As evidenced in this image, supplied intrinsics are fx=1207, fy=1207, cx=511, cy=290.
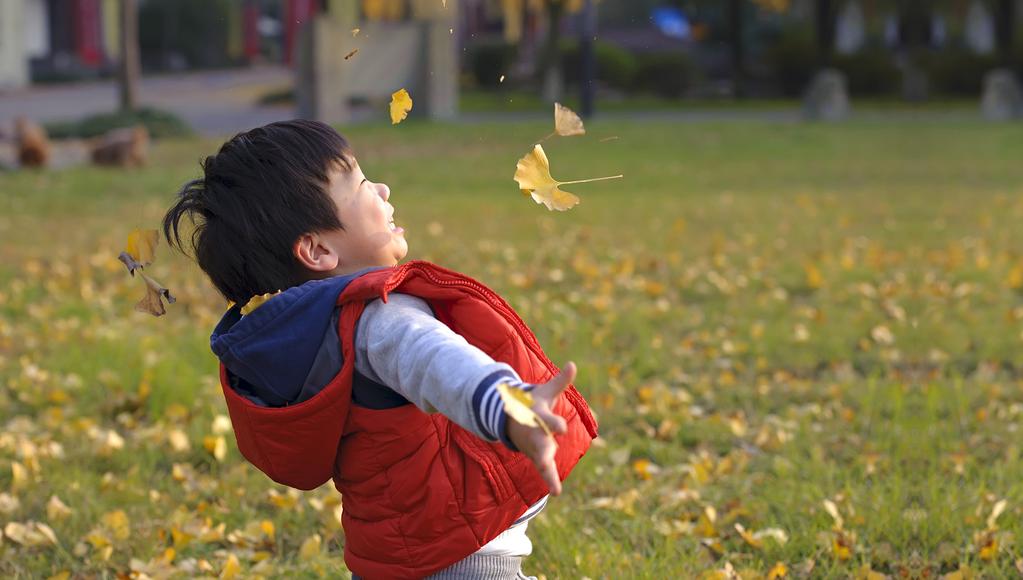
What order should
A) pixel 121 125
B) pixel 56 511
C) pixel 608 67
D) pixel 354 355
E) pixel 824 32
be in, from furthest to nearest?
1. pixel 608 67
2. pixel 824 32
3. pixel 121 125
4. pixel 56 511
5. pixel 354 355

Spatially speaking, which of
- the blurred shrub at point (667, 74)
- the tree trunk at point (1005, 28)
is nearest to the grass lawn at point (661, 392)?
the tree trunk at point (1005, 28)

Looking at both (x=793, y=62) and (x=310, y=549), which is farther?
(x=793, y=62)

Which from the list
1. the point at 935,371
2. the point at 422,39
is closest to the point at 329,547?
the point at 935,371

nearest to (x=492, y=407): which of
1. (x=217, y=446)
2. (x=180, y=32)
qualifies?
(x=217, y=446)

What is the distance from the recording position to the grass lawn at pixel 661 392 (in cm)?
331

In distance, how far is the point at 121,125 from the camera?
749 inches

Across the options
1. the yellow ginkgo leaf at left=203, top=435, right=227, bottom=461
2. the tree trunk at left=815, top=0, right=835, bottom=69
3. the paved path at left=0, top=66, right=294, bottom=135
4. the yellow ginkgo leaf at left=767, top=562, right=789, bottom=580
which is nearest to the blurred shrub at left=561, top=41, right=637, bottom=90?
the tree trunk at left=815, top=0, right=835, bottom=69

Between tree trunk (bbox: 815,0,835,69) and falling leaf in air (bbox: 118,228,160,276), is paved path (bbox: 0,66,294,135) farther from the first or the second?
falling leaf in air (bbox: 118,228,160,276)

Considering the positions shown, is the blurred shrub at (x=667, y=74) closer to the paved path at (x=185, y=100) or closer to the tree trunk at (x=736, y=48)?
the tree trunk at (x=736, y=48)

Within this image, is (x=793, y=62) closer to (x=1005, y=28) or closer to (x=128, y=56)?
(x=1005, y=28)

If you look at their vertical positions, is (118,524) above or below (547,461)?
below

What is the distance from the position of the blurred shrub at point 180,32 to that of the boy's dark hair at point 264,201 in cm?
3697

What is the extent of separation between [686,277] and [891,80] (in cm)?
2664

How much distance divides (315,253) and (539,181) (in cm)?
45
